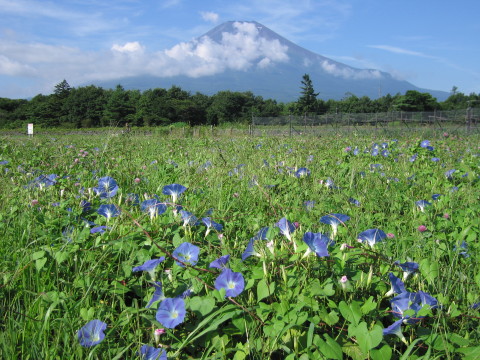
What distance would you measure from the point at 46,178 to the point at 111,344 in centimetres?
205

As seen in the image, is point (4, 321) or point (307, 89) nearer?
point (4, 321)

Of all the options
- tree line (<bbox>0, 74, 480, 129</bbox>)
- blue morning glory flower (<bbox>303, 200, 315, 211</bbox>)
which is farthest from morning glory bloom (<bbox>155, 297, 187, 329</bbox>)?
tree line (<bbox>0, 74, 480, 129</bbox>)

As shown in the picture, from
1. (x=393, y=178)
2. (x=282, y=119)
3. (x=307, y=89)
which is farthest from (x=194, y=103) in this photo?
(x=393, y=178)

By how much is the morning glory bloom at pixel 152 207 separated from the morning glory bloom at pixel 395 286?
3.90 feet

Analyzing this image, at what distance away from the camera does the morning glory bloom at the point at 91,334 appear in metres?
1.12

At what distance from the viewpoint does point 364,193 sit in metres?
2.85

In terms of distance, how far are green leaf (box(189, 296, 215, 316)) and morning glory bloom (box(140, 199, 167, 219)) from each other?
0.78 meters

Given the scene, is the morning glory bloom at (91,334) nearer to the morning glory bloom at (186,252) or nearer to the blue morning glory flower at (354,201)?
the morning glory bloom at (186,252)

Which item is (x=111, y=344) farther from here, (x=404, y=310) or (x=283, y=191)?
(x=283, y=191)

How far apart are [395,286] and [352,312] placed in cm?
25

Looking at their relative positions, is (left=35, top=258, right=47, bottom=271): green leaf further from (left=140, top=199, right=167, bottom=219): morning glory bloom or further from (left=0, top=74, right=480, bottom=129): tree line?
(left=0, top=74, right=480, bottom=129): tree line

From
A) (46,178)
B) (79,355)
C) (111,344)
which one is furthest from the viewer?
(46,178)

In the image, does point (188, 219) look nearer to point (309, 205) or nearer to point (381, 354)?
point (309, 205)

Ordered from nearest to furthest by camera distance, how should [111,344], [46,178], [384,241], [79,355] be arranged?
1. [79,355]
2. [111,344]
3. [384,241]
4. [46,178]
